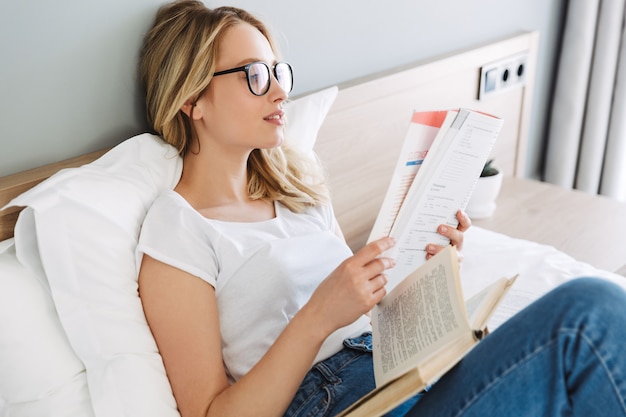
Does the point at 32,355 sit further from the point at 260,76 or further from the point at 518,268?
the point at 518,268

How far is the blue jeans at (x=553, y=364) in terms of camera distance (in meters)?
0.90

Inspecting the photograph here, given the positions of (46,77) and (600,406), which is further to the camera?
(46,77)

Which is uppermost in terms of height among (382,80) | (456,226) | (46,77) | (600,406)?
(46,77)

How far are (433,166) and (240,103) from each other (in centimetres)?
36

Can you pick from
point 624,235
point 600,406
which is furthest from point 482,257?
point 600,406

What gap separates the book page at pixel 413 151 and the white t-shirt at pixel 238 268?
196mm

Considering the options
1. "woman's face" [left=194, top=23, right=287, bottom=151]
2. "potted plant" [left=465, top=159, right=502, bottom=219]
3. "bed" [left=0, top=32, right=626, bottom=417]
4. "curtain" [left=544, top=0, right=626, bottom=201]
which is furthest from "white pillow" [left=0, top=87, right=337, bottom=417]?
"curtain" [left=544, top=0, right=626, bottom=201]

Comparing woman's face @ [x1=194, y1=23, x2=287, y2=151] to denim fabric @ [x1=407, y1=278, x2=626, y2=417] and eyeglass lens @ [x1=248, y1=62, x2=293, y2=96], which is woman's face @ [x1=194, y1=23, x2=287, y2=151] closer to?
eyeglass lens @ [x1=248, y1=62, x2=293, y2=96]

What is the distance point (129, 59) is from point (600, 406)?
3.23 ft

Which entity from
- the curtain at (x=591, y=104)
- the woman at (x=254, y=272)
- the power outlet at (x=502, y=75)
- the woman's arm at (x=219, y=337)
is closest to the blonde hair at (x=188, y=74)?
the woman at (x=254, y=272)

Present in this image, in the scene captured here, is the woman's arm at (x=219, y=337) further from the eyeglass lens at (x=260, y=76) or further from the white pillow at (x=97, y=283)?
the eyeglass lens at (x=260, y=76)

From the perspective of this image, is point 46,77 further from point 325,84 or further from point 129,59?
point 325,84

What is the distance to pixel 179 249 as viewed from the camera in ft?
3.67

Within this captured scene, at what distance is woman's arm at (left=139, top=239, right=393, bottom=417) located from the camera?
103 centimetres
